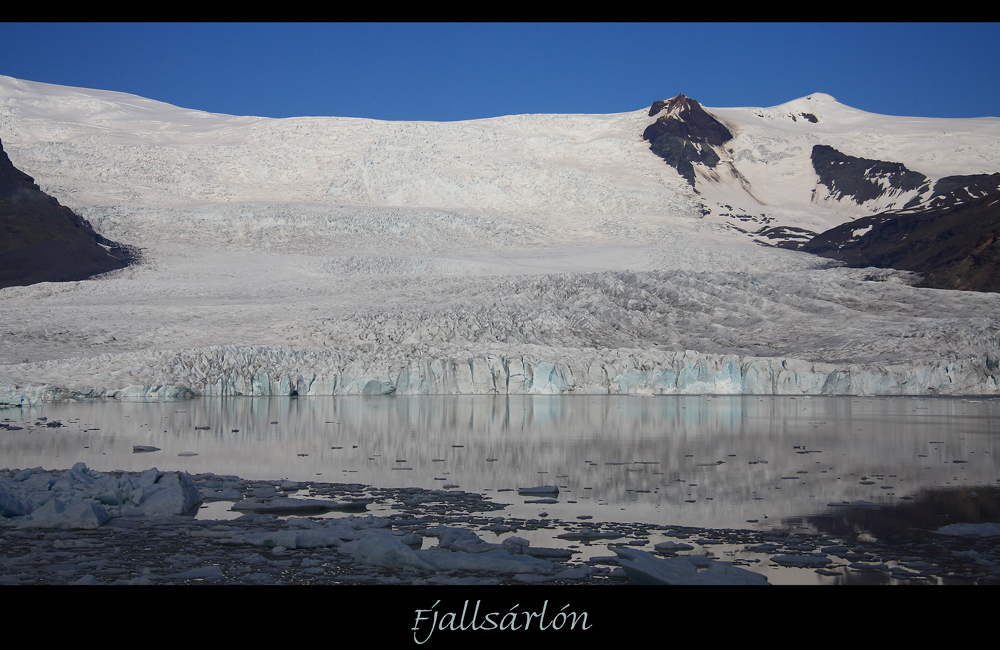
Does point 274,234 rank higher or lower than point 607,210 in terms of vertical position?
lower

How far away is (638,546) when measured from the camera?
535cm

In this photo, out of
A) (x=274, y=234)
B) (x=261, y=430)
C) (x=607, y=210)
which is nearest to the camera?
(x=261, y=430)

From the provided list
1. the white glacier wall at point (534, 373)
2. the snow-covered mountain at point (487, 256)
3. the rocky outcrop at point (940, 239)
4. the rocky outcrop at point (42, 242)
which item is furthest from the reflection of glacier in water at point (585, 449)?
the rocky outcrop at point (940, 239)

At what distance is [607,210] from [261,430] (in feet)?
148

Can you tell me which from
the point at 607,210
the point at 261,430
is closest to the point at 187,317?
the point at 261,430

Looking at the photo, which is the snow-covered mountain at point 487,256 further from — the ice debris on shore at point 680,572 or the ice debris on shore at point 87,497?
the ice debris on shore at point 680,572

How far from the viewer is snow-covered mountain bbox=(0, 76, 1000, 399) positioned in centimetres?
2162

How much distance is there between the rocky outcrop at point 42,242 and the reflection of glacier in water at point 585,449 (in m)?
23.6

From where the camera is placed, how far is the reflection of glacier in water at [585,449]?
7.51 meters

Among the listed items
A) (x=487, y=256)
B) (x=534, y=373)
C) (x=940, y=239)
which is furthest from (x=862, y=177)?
(x=534, y=373)

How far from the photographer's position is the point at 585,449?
1077cm

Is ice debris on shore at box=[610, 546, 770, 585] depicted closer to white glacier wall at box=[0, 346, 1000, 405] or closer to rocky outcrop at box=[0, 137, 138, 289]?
white glacier wall at box=[0, 346, 1000, 405]

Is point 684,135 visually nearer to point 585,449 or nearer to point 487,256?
point 487,256
